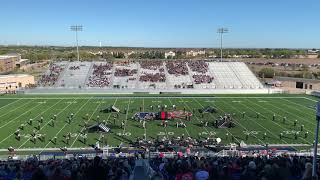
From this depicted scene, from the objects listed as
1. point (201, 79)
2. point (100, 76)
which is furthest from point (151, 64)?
point (201, 79)

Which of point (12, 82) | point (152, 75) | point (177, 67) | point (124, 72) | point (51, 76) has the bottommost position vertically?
point (12, 82)

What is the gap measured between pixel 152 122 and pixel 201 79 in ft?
98.2

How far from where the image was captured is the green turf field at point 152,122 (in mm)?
27308

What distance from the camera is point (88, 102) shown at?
143ft

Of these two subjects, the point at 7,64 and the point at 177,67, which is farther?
the point at 7,64

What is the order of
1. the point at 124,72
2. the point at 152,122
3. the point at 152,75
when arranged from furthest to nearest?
1. the point at 124,72
2. the point at 152,75
3. the point at 152,122

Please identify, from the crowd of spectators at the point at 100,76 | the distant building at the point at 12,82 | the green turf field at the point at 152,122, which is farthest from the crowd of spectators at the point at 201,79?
the distant building at the point at 12,82

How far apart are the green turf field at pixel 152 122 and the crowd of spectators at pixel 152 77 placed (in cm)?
A: 1279

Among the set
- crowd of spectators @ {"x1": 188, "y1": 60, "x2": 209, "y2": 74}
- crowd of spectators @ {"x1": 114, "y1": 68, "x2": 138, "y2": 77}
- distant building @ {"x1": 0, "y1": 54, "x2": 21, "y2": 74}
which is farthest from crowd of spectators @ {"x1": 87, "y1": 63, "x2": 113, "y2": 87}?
distant building @ {"x1": 0, "y1": 54, "x2": 21, "y2": 74}

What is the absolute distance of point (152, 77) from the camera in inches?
2424

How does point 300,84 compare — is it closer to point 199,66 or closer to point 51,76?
point 199,66

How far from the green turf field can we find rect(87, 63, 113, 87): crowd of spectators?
32.0ft

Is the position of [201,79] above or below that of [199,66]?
below

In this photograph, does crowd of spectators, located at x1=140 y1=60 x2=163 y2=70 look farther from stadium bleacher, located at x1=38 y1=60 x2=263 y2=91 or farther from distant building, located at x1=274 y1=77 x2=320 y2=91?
distant building, located at x1=274 y1=77 x2=320 y2=91
